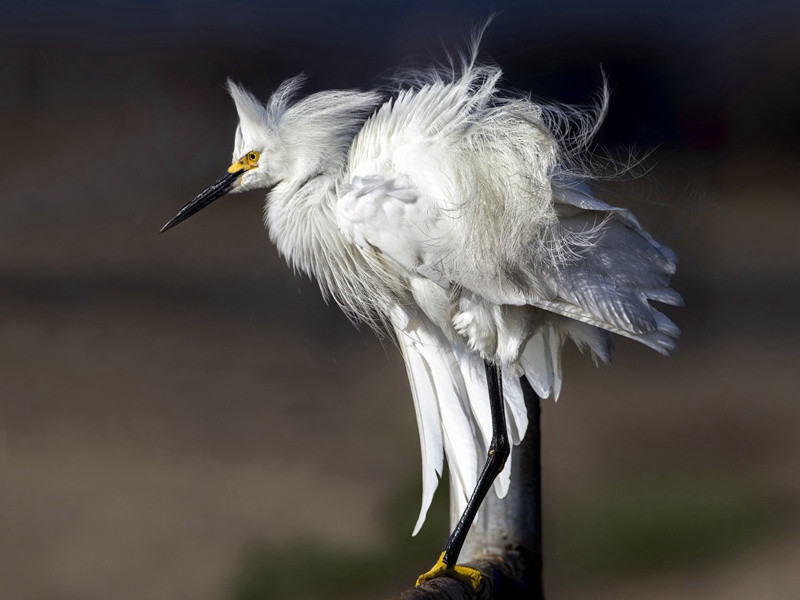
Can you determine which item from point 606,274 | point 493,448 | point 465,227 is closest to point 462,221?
point 465,227

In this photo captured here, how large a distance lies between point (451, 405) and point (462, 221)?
0.29 meters

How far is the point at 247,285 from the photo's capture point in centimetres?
427

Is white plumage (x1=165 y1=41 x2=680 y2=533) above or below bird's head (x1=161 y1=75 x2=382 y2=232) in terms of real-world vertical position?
below

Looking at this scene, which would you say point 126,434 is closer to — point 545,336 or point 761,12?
point 545,336

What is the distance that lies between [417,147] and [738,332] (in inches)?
148

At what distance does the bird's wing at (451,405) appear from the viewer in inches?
45.6

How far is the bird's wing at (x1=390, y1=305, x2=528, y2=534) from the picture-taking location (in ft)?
3.80

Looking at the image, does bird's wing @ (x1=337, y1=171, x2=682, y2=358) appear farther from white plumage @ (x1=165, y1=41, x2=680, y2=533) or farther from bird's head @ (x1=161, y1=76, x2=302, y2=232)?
bird's head @ (x1=161, y1=76, x2=302, y2=232)

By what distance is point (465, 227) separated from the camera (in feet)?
3.19

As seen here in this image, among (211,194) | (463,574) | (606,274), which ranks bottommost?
(463,574)

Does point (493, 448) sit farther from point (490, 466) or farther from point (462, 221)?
point (462, 221)

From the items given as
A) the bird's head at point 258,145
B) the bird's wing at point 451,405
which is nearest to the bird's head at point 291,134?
the bird's head at point 258,145

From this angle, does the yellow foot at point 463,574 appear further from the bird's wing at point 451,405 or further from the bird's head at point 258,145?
the bird's head at point 258,145

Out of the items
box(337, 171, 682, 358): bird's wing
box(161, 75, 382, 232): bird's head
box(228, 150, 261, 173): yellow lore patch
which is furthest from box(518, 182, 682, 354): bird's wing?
box(228, 150, 261, 173): yellow lore patch
